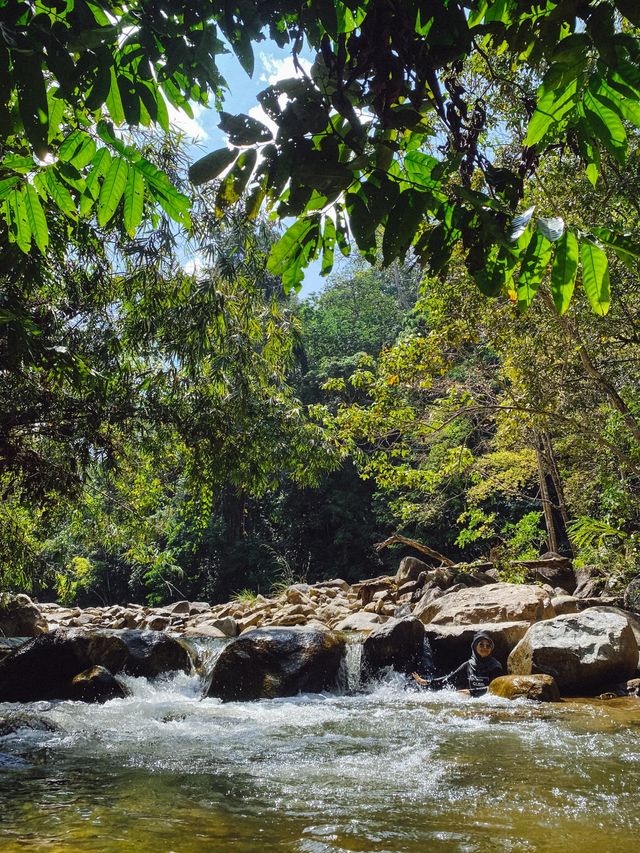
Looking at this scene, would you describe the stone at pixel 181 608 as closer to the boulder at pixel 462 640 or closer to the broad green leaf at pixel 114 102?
the boulder at pixel 462 640

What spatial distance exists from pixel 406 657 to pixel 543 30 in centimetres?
871

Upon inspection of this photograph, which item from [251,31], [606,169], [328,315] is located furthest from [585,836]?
[328,315]

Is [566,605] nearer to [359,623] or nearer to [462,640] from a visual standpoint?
[462,640]

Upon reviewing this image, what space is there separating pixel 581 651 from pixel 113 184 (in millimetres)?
7473

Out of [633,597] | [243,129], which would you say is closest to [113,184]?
[243,129]

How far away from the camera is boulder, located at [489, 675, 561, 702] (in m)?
6.66

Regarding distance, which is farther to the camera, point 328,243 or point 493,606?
point 493,606

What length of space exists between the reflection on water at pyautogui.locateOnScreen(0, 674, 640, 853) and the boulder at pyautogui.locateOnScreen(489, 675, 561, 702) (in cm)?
28

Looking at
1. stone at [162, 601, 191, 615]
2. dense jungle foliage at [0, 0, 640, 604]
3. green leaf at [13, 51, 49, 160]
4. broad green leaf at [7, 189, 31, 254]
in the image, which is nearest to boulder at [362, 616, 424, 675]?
dense jungle foliage at [0, 0, 640, 604]

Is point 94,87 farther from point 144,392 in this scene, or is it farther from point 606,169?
point 606,169

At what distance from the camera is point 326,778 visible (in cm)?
419

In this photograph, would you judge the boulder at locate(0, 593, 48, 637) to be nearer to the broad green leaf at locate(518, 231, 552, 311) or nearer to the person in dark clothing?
the person in dark clothing

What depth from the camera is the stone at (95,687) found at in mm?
7738

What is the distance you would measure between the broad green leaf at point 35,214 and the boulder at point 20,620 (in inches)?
549
